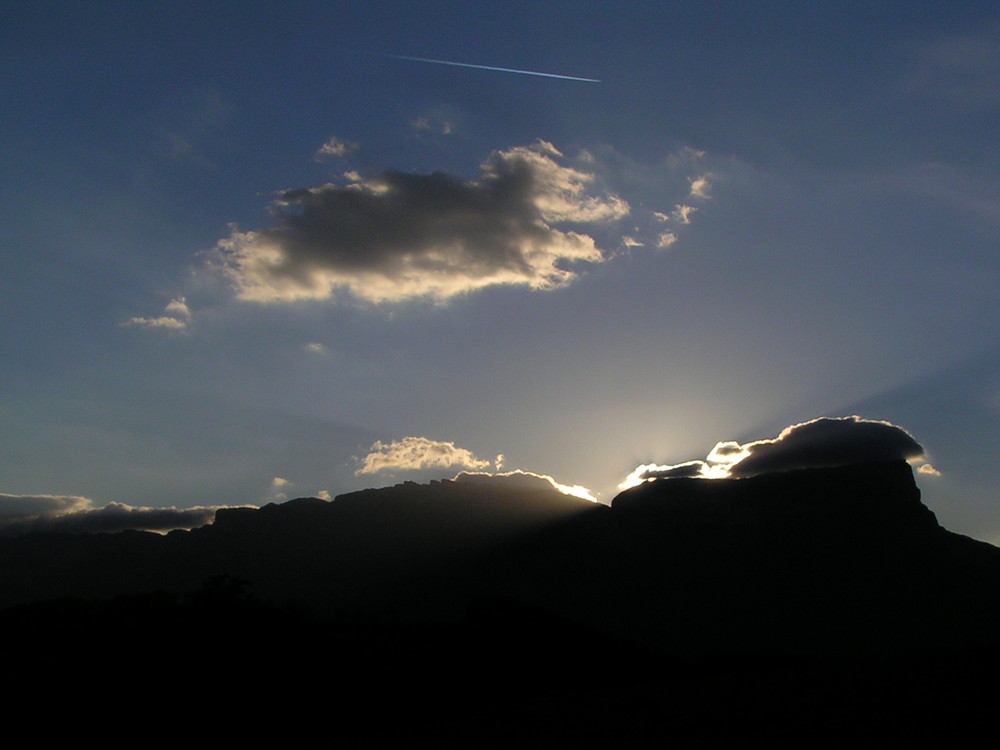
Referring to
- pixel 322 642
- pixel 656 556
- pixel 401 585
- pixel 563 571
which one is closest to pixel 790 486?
pixel 656 556

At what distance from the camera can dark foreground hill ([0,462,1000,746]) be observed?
15.0 metres

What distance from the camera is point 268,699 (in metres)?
26.3

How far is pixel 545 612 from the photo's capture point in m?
44.2

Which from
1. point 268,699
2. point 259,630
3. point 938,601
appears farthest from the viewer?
point 938,601

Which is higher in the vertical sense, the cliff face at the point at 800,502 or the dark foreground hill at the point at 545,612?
the cliff face at the point at 800,502

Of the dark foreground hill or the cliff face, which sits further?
the cliff face

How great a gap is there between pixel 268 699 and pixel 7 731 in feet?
24.3

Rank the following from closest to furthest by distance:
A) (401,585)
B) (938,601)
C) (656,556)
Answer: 1. (938,601)
2. (401,585)
3. (656,556)

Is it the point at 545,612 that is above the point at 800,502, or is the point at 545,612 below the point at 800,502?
below

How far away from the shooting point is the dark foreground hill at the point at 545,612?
49.1ft

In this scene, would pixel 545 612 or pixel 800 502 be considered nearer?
pixel 545 612

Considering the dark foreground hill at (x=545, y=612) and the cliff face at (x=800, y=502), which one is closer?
the dark foreground hill at (x=545, y=612)

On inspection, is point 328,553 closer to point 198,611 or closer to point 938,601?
point 938,601

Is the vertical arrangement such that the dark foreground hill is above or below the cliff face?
below
